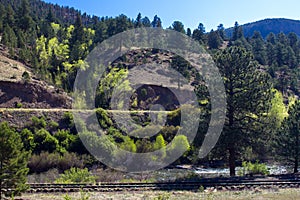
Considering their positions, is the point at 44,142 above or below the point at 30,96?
below

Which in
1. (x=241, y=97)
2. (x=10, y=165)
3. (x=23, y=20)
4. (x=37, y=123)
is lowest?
(x=10, y=165)

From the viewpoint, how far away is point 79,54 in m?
64.2

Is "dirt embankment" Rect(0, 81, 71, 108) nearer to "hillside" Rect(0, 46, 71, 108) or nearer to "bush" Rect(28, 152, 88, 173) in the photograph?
"hillside" Rect(0, 46, 71, 108)

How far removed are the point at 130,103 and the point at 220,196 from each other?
37168mm

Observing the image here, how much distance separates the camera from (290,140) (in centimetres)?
2550

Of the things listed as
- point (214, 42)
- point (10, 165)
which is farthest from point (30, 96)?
point (214, 42)

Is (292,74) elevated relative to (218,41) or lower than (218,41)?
lower

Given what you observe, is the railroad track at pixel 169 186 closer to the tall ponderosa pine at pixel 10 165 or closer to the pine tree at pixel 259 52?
the tall ponderosa pine at pixel 10 165

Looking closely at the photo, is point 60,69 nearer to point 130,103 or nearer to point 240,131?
point 130,103

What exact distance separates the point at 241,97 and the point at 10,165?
15963mm

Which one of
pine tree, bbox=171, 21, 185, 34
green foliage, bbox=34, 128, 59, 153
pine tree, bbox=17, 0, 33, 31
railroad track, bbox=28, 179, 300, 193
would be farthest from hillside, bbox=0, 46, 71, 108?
pine tree, bbox=171, 21, 185, 34

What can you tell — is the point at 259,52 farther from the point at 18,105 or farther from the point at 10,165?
the point at 10,165

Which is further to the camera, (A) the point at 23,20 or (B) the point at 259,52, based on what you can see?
(B) the point at 259,52

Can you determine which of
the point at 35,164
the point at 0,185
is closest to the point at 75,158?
the point at 35,164
